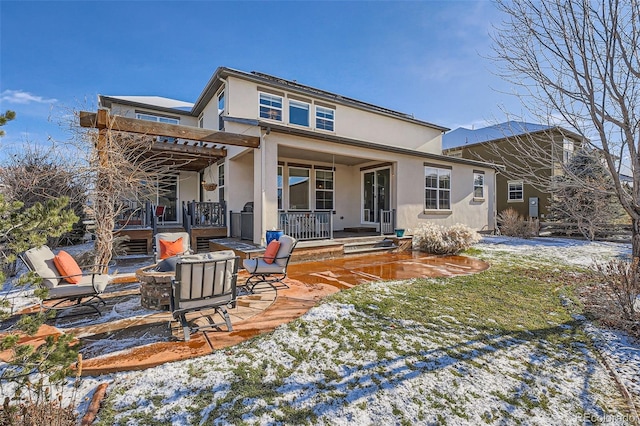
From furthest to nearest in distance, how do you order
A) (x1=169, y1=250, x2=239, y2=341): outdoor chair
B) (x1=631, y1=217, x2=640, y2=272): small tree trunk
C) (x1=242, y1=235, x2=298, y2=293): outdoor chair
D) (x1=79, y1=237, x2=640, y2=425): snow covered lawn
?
(x1=242, y1=235, x2=298, y2=293): outdoor chair → (x1=631, y1=217, x2=640, y2=272): small tree trunk → (x1=169, y1=250, x2=239, y2=341): outdoor chair → (x1=79, y1=237, x2=640, y2=425): snow covered lawn

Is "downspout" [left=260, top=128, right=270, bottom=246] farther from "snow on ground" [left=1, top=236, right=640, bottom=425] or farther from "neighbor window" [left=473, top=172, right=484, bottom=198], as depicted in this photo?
"neighbor window" [left=473, top=172, right=484, bottom=198]

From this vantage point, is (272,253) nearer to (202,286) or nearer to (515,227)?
(202,286)

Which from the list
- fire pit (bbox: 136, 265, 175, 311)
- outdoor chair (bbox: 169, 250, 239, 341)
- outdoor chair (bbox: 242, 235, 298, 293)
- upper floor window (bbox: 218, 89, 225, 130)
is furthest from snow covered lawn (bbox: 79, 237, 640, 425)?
upper floor window (bbox: 218, 89, 225, 130)

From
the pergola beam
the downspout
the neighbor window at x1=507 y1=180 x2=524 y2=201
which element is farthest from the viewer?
the neighbor window at x1=507 y1=180 x2=524 y2=201

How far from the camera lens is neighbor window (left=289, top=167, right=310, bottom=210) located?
12.6 metres

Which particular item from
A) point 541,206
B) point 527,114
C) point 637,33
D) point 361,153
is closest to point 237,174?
point 361,153

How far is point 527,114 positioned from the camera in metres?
4.75

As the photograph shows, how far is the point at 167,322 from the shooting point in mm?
4180

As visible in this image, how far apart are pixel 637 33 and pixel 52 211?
6166mm

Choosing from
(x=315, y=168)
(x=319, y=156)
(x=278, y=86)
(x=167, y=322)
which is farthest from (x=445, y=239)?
(x=167, y=322)

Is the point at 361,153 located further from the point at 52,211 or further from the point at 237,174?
the point at 52,211

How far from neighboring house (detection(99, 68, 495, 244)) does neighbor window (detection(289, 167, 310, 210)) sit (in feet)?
0.14

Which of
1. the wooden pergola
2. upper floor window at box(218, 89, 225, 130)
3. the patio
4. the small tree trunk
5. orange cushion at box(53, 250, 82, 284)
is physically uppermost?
upper floor window at box(218, 89, 225, 130)

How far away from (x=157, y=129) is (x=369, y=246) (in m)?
7.44
